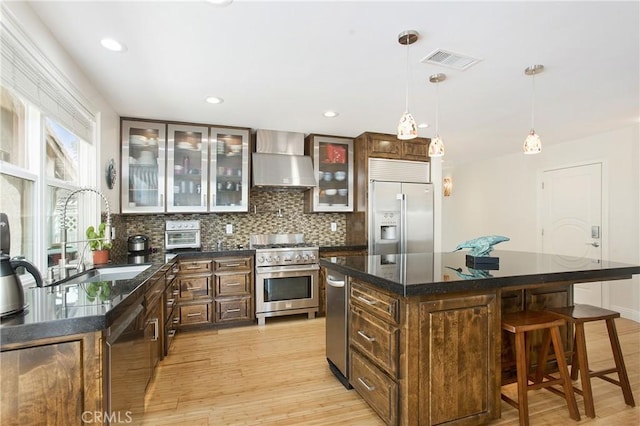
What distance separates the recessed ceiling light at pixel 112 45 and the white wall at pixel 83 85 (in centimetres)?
6

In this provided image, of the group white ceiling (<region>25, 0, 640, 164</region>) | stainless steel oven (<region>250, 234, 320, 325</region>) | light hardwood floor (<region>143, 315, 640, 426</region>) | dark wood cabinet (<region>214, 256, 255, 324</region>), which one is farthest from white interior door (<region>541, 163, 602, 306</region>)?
dark wood cabinet (<region>214, 256, 255, 324</region>)

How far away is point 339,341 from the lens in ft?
7.59

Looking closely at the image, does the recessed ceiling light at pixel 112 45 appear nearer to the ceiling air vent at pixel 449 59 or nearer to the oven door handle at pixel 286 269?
the ceiling air vent at pixel 449 59

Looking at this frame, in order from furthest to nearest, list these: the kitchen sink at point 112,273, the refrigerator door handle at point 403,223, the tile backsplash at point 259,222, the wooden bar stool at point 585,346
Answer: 1. the refrigerator door handle at point 403,223
2. the tile backsplash at point 259,222
3. the kitchen sink at point 112,273
4. the wooden bar stool at point 585,346

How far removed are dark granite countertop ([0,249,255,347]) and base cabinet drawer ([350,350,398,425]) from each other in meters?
1.40

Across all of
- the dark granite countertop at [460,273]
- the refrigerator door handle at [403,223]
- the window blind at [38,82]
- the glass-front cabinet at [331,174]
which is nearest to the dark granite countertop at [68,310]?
the window blind at [38,82]

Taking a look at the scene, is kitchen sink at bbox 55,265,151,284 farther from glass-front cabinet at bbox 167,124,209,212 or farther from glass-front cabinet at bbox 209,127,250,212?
glass-front cabinet at bbox 209,127,250,212

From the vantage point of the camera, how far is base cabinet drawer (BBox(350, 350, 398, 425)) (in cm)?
170

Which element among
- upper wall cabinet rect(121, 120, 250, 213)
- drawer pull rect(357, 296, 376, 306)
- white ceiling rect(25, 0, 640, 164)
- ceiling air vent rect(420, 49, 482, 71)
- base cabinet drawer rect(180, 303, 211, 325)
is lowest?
base cabinet drawer rect(180, 303, 211, 325)

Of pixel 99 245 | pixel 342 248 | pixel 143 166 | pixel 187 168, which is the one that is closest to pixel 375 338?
pixel 342 248

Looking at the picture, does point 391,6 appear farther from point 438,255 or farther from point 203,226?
point 203,226

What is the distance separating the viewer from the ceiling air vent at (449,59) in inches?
83.7

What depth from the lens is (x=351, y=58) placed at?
2.20 metres

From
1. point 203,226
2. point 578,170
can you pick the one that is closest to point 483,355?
point 203,226
